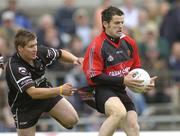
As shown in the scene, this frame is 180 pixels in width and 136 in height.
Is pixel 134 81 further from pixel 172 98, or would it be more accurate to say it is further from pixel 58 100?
pixel 172 98

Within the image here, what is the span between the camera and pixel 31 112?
11852 millimetres

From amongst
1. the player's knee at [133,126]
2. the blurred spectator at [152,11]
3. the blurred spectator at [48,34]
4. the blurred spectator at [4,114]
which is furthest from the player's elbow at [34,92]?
the blurred spectator at [152,11]

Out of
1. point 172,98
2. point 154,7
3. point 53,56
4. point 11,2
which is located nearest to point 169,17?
point 154,7

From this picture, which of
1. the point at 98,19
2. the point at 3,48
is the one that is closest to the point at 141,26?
the point at 98,19

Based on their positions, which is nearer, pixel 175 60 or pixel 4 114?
pixel 4 114

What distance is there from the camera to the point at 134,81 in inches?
444

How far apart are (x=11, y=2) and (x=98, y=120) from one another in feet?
13.2

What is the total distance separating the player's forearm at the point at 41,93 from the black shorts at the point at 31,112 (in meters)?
0.55

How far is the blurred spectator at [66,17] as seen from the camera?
701 inches

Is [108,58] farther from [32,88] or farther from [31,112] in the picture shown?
[31,112]

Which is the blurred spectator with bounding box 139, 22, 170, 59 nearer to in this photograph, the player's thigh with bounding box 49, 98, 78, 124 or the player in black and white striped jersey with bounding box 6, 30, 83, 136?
the player in black and white striped jersey with bounding box 6, 30, 83, 136

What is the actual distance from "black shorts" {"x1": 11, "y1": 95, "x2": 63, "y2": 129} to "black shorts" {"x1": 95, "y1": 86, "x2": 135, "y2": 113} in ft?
2.35

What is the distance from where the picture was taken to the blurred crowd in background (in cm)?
1589

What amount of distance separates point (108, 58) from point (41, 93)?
1007mm
